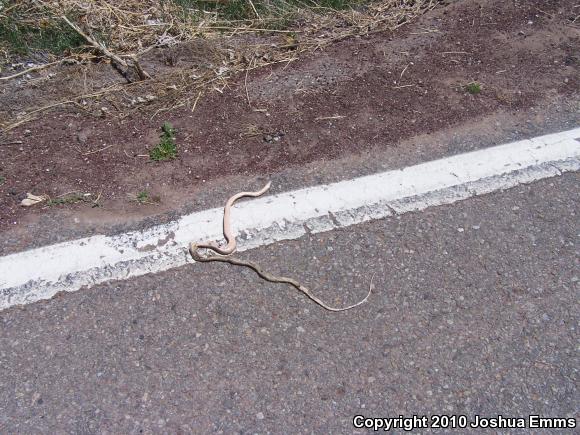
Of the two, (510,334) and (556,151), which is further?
(556,151)

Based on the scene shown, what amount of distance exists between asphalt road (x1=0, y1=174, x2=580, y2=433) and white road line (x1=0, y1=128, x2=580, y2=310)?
8 centimetres

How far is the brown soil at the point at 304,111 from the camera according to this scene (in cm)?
291

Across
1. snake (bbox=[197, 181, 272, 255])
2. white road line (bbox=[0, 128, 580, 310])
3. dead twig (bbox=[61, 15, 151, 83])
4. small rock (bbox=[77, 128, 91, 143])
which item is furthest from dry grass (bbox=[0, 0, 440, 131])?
white road line (bbox=[0, 128, 580, 310])

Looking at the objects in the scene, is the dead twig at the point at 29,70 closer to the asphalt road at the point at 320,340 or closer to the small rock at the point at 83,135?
the small rock at the point at 83,135

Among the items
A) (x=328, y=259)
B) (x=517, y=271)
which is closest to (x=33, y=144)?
(x=328, y=259)

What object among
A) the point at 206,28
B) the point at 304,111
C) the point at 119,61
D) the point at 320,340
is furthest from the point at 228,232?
the point at 206,28

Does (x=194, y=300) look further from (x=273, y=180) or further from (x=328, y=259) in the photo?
(x=273, y=180)

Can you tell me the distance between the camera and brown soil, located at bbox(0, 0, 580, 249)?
2908 mm

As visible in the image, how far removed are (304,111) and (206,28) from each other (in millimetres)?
1312

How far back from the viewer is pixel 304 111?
328cm

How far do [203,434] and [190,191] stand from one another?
135cm

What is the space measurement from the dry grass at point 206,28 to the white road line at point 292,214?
1226mm

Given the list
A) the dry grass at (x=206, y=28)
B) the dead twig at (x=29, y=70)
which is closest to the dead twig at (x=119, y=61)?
the dry grass at (x=206, y=28)

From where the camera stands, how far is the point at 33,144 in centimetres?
311
